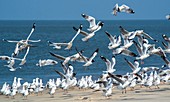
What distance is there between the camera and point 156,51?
2506 centimetres

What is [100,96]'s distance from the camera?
2544cm

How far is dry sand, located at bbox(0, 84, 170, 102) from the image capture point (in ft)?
76.1

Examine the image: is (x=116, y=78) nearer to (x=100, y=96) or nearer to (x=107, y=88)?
(x=107, y=88)

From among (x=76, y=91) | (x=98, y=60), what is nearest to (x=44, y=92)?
(x=76, y=91)

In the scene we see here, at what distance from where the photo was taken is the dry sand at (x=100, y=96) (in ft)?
76.1

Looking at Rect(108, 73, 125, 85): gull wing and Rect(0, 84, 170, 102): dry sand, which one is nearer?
Rect(0, 84, 170, 102): dry sand
